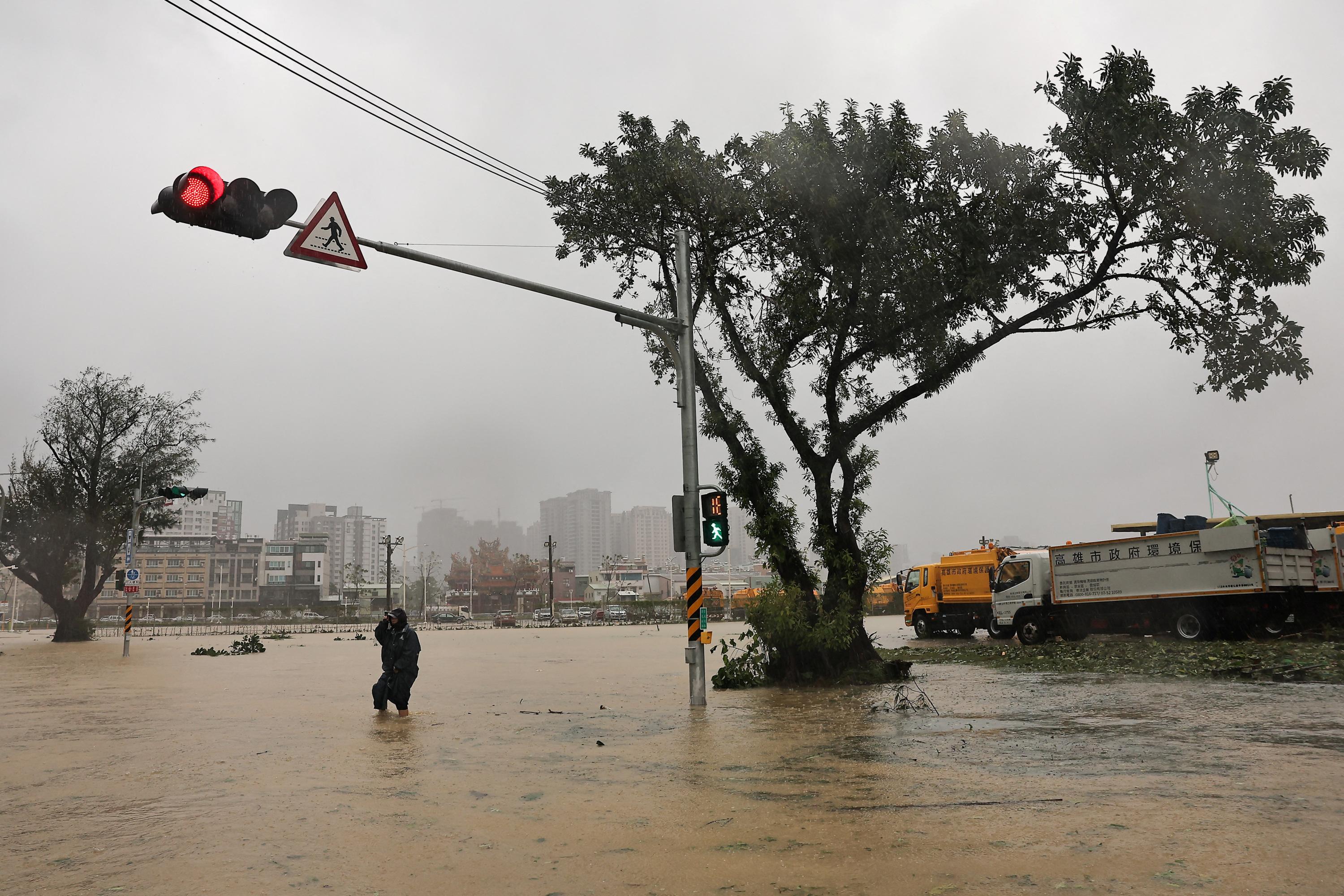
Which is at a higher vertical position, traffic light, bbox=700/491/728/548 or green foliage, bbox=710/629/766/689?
traffic light, bbox=700/491/728/548

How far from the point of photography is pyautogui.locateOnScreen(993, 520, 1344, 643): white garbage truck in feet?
68.2

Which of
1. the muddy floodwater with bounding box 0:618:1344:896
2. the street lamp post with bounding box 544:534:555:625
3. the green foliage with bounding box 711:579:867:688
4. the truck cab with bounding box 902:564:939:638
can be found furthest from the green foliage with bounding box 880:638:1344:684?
the street lamp post with bounding box 544:534:555:625

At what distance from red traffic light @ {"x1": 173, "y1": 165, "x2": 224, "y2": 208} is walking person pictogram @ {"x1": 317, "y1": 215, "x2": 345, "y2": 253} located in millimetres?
1392

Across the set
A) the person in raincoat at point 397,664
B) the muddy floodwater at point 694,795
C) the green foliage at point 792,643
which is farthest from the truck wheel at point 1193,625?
the person in raincoat at point 397,664

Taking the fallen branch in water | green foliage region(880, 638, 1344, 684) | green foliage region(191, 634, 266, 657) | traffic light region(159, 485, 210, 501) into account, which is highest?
traffic light region(159, 485, 210, 501)

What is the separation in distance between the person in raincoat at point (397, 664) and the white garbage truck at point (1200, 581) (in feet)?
58.4

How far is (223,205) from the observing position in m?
7.48

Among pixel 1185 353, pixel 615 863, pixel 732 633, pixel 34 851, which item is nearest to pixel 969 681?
pixel 1185 353

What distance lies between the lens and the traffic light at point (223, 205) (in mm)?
7312

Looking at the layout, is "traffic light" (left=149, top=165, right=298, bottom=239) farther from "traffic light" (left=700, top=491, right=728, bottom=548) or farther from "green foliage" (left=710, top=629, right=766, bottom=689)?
"green foliage" (left=710, top=629, right=766, bottom=689)

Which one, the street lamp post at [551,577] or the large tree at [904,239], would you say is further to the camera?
the street lamp post at [551,577]

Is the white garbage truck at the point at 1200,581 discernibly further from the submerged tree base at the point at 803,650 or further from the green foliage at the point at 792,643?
the green foliage at the point at 792,643

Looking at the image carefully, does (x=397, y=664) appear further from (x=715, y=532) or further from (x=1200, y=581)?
(x=1200, y=581)

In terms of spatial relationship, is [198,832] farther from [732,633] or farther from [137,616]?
[137,616]
